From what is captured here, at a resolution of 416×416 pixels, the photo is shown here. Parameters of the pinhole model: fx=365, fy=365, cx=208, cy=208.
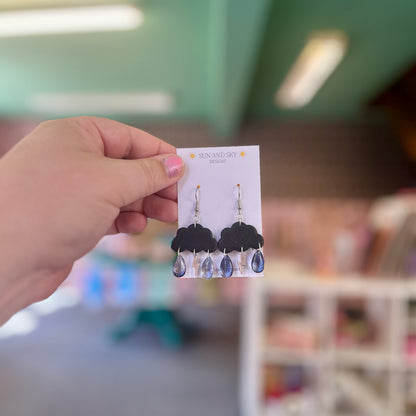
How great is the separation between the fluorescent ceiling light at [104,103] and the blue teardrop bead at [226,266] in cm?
330

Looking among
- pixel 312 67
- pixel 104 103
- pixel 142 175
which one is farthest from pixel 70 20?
pixel 142 175

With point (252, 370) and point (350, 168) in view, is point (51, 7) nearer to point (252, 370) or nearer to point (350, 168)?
point (252, 370)

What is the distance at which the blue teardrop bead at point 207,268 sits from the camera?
42cm

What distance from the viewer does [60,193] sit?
0.40m

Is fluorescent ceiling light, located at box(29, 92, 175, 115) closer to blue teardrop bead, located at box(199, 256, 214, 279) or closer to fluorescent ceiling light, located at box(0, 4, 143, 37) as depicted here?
fluorescent ceiling light, located at box(0, 4, 143, 37)

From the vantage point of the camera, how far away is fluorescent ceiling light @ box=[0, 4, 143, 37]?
2.12m

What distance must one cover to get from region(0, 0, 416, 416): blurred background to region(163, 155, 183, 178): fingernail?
48 millimetres

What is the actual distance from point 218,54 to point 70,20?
93 cm

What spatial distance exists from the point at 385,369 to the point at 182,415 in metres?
1.24

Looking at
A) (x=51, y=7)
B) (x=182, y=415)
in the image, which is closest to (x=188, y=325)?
(x=182, y=415)

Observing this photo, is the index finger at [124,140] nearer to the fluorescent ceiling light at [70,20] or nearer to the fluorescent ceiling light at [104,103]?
the fluorescent ceiling light at [70,20]

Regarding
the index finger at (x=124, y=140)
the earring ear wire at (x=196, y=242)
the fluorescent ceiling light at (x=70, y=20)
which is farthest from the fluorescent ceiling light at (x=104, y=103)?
the earring ear wire at (x=196, y=242)

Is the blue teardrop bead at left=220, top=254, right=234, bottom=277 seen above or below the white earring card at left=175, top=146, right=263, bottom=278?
below

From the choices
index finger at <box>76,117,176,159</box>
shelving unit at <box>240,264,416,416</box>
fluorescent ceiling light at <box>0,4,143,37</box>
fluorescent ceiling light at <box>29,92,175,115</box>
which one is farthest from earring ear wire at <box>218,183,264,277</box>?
fluorescent ceiling light at <box>29,92,175,115</box>
